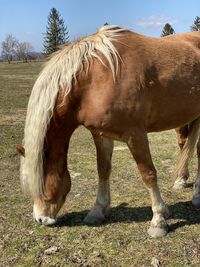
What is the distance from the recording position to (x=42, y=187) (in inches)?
135

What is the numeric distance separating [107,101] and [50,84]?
49cm

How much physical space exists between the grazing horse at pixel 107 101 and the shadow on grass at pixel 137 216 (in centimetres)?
21

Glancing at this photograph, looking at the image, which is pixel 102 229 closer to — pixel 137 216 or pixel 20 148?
pixel 137 216

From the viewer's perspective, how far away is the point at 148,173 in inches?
133

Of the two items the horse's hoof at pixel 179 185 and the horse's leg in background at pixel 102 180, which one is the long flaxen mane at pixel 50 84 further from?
the horse's hoof at pixel 179 185

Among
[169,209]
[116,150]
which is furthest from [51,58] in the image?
[116,150]

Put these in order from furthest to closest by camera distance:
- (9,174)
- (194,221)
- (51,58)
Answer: (9,174), (194,221), (51,58)

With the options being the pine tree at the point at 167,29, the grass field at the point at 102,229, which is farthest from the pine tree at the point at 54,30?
the grass field at the point at 102,229

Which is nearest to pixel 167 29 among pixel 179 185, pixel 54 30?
pixel 54 30

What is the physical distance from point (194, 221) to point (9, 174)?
2.61 meters

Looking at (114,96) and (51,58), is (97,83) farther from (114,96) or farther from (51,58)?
(51,58)

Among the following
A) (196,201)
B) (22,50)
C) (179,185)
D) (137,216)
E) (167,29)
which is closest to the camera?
(137,216)

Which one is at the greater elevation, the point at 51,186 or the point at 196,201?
the point at 51,186

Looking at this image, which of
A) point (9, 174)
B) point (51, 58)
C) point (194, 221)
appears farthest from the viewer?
point (9, 174)
